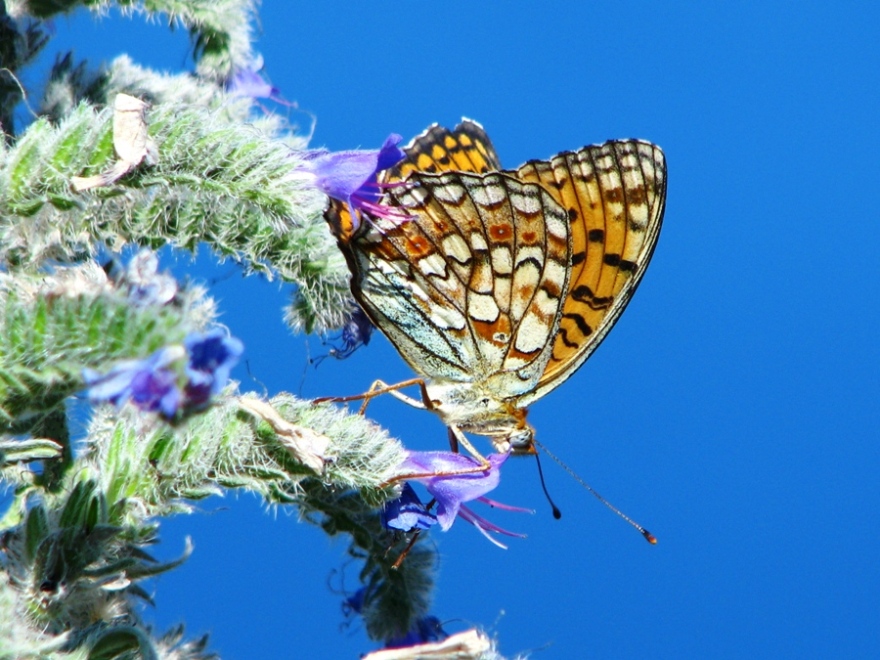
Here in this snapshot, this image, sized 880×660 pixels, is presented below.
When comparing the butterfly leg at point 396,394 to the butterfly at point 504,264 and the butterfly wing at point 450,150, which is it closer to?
the butterfly at point 504,264

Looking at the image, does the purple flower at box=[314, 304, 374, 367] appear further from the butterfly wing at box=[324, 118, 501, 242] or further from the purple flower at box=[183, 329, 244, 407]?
the purple flower at box=[183, 329, 244, 407]

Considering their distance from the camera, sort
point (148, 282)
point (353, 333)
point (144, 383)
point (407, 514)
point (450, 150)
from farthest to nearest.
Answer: point (450, 150) < point (353, 333) < point (407, 514) < point (148, 282) < point (144, 383)

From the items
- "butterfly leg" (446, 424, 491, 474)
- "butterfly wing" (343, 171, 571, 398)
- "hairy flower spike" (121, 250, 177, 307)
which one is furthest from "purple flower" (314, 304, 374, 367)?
"hairy flower spike" (121, 250, 177, 307)

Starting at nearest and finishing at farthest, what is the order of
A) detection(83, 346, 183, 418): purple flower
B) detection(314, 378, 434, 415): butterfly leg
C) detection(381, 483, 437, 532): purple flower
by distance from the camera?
detection(83, 346, 183, 418): purple flower
detection(381, 483, 437, 532): purple flower
detection(314, 378, 434, 415): butterfly leg

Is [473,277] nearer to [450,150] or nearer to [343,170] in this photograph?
[450,150]

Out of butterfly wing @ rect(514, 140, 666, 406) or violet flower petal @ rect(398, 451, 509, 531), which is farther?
butterfly wing @ rect(514, 140, 666, 406)

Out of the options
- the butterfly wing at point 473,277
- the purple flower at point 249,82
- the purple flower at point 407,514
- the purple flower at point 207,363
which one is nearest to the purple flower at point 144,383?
the purple flower at point 207,363

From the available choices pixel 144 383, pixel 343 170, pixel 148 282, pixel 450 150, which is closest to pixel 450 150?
pixel 450 150
